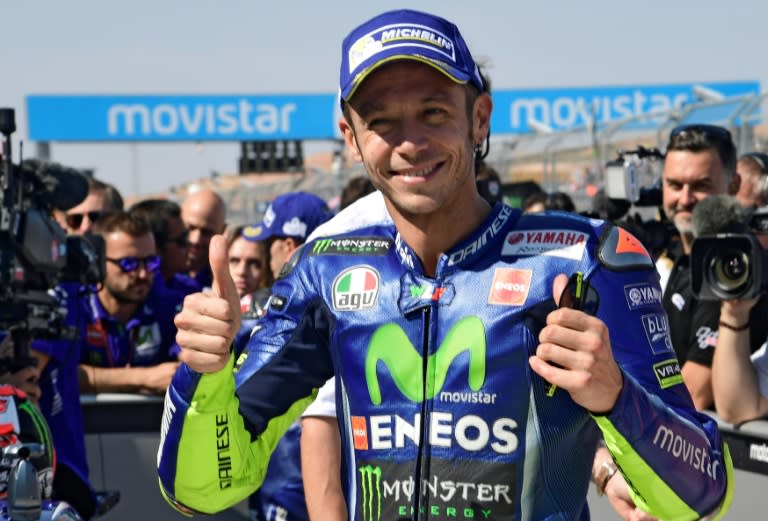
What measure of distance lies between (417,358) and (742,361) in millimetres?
2331

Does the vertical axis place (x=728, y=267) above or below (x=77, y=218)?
below

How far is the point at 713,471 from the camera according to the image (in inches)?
92.4

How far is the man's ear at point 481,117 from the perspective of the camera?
2602mm

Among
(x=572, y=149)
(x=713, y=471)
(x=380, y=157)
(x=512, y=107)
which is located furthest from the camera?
(x=512, y=107)

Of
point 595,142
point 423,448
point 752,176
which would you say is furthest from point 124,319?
point 595,142

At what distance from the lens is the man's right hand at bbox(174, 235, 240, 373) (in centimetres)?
238

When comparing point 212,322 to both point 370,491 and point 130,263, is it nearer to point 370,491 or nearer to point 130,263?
point 370,491

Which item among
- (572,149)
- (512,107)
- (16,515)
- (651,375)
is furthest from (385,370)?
(512,107)

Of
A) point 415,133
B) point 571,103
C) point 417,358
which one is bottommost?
point 417,358

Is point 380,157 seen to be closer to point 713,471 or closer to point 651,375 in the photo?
point 651,375

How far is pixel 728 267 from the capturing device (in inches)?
171

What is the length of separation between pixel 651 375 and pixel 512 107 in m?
36.2

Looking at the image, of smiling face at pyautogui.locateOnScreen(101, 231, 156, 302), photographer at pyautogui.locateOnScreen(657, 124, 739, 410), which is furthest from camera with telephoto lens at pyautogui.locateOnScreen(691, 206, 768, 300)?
smiling face at pyautogui.locateOnScreen(101, 231, 156, 302)

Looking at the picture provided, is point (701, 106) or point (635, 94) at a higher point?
point (635, 94)
